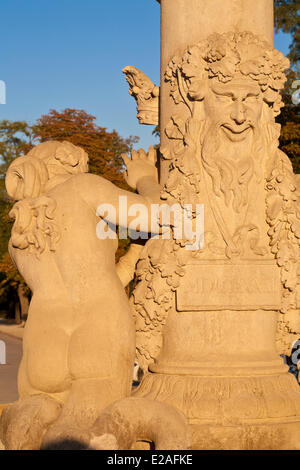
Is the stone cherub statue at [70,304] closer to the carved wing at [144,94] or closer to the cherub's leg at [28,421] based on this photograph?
the cherub's leg at [28,421]

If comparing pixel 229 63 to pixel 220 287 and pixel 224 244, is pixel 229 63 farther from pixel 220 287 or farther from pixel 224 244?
pixel 220 287

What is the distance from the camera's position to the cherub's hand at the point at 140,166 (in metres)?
6.75

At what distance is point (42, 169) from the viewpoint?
238 inches

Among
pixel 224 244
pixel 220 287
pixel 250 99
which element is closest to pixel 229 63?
pixel 250 99

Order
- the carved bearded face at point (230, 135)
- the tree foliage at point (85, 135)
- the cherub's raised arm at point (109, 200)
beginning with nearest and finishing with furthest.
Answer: the cherub's raised arm at point (109, 200)
the carved bearded face at point (230, 135)
the tree foliage at point (85, 135)

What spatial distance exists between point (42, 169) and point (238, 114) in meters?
1.56

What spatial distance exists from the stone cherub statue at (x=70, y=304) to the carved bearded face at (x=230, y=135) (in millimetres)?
678

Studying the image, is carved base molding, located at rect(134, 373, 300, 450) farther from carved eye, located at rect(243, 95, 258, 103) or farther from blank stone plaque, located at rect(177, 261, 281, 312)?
carved eye, located at rect(243, 95, 258, 103)

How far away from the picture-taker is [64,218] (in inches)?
224

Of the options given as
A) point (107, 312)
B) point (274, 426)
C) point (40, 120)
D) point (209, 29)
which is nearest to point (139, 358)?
point (107, 312)

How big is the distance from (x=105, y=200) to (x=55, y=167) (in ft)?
2.02

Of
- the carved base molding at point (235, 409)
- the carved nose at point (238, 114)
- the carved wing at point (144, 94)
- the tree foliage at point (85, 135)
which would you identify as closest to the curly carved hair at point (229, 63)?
the carved nose at point (238, 114)

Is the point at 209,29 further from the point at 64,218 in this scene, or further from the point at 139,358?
the point at 139,358

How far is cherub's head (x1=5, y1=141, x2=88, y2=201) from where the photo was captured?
592 cm
